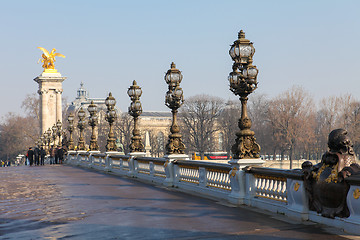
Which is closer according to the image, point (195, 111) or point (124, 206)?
point (124, 206)

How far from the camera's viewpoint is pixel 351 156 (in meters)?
10.5

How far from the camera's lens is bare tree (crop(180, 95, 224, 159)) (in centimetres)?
9325

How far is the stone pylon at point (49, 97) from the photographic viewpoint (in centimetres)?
10838

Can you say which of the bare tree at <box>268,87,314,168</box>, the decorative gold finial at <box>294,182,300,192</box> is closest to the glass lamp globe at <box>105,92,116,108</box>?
the decorative gold finial at <box>294,182,300,192</box>

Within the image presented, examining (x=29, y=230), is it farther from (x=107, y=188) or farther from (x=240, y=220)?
(x=107, y=188)

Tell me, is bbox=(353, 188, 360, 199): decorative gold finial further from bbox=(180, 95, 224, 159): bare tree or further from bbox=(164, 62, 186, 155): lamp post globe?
bbox=(180, 95, 224, 159): bare tree

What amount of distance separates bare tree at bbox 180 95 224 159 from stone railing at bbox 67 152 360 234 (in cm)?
6890

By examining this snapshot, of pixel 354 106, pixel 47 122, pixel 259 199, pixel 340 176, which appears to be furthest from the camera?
pixel 47 122

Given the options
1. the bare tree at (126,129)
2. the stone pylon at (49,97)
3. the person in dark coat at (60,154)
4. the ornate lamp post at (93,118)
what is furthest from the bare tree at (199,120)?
the ornate lamp post at (93,118)

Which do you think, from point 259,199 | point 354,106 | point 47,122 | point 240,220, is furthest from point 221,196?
point 47,122

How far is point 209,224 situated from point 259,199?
275 centimetres

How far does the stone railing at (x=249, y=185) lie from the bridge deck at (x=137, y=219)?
15.4 inches

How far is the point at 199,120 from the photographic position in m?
94.9

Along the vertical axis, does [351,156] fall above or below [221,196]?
above
